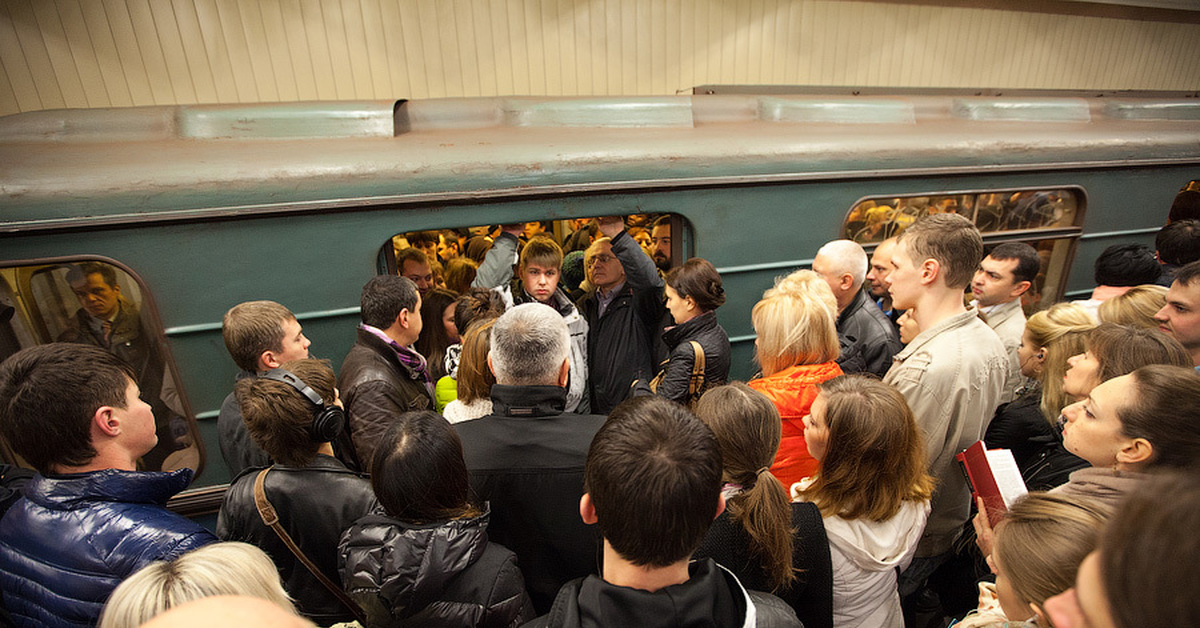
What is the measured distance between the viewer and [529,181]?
297cm

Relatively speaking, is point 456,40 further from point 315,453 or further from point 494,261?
point 315,453

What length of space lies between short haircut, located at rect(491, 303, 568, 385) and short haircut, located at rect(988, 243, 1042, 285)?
8.76 ft

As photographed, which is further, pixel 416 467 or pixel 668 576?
pixel 416 467

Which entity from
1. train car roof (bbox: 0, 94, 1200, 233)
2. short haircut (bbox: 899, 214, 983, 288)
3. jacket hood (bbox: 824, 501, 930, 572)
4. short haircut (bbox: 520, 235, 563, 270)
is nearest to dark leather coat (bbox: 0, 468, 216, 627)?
train car roof (bbox: 0, 94, 1200, 233)

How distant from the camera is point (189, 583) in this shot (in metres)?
0.99

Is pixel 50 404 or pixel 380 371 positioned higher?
pixel 50 404

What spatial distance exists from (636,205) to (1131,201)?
394 centimetres

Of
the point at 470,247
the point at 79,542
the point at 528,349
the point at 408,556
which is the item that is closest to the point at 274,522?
the point at 79,542

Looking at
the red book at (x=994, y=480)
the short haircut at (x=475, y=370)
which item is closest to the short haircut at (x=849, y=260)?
the red book at (x=994, y=480)

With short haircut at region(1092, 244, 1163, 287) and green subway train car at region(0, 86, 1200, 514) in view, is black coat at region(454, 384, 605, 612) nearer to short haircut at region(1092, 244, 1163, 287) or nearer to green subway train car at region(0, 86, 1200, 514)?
green subway train car at region(0, 86, 1200, 514)

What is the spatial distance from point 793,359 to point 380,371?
1.81 metres

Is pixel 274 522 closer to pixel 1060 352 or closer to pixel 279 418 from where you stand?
pixel 279 418

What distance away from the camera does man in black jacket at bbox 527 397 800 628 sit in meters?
0.96

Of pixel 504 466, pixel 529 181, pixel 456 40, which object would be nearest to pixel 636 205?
pixel 529 181
